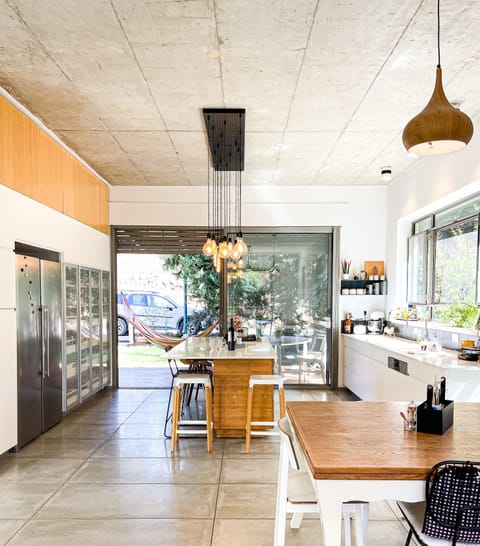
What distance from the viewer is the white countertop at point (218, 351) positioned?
3785 millimetres

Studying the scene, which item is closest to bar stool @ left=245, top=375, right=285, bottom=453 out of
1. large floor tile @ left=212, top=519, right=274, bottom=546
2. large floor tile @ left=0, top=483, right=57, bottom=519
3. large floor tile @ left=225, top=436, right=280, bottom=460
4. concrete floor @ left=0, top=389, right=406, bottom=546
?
large floor tile @ left=225, top=436, right=280, bottom=460

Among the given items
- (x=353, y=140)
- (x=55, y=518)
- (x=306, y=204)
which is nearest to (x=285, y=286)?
(x=306, y=204)

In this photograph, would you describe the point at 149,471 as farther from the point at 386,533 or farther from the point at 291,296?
the point at 291,296

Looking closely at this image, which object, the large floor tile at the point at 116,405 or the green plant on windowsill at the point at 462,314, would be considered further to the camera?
the large floor tile at the point at 116,405

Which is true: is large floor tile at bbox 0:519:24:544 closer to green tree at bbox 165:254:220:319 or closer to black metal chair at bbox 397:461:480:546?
black metal chair at bbox 397:461:480:546

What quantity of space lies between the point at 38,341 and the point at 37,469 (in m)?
1.15

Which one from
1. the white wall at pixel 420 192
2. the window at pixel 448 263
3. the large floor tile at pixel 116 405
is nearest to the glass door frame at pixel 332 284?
the white wall at pixel 420 192

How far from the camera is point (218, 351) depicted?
4133mm

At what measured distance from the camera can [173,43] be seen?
263 cm

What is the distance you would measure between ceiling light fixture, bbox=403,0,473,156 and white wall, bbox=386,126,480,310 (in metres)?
2.12

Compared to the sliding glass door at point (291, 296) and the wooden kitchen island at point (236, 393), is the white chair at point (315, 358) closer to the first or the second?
the sliding glass door at point (291, 296)

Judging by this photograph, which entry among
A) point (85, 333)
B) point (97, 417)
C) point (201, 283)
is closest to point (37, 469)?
point (97, 417)

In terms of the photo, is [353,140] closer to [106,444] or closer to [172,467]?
[172,467]

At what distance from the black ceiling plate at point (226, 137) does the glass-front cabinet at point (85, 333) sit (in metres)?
2.16
